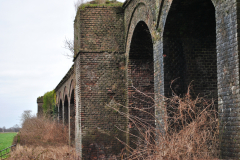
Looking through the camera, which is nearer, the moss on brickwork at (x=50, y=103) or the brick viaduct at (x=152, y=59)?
the brick viaduct at (x=152, y=59)

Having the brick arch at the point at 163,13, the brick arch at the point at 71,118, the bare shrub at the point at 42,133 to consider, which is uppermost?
the brick arch at the point at 163,13

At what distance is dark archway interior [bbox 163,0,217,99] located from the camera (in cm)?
739

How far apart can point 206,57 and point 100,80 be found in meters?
4.45

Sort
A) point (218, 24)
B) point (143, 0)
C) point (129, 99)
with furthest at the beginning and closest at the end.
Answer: point (129, 99)
point (143, 0)
point (218, 24)

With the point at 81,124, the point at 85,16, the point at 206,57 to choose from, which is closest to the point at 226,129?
the point at 206,57

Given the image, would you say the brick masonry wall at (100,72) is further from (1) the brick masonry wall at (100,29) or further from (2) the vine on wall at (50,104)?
(2) the vine on wall at (50,104)

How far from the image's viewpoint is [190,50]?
7875mm

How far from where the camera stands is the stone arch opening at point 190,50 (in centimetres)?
740

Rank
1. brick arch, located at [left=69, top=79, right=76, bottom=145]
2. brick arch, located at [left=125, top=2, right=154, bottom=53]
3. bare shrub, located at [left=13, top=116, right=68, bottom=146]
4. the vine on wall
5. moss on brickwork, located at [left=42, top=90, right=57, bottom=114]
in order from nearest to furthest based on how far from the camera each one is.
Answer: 1. brick arch, located at [left=125, top=2, right=154, bottom=53]
2. brick arch, located at [left=69, top=79, right=76, bottom=145]
3. bare shrub, located at [left=13, top=116, right=68, bottom=146]
4. the vine on wall
5. moss on brickwork, located at [left=42, top=90, right=57, bottom=114]

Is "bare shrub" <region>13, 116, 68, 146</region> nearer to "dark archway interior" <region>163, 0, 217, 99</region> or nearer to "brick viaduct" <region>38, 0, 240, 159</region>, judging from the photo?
"brick viaduct" <region>38, 0, 240, 159</region>

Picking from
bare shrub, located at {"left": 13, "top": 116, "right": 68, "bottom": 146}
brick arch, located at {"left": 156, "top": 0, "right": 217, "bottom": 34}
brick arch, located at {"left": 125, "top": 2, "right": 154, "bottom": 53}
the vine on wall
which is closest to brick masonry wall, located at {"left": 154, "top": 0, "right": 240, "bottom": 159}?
brick arch, located at {"left": 156, "top": 0, "right": 217, "bottom": 34}

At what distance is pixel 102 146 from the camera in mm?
11094

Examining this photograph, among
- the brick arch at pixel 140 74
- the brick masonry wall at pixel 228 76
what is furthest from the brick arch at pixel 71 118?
the brick masonry wall at pixel 228 76

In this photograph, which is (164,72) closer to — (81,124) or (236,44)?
(236,44)
